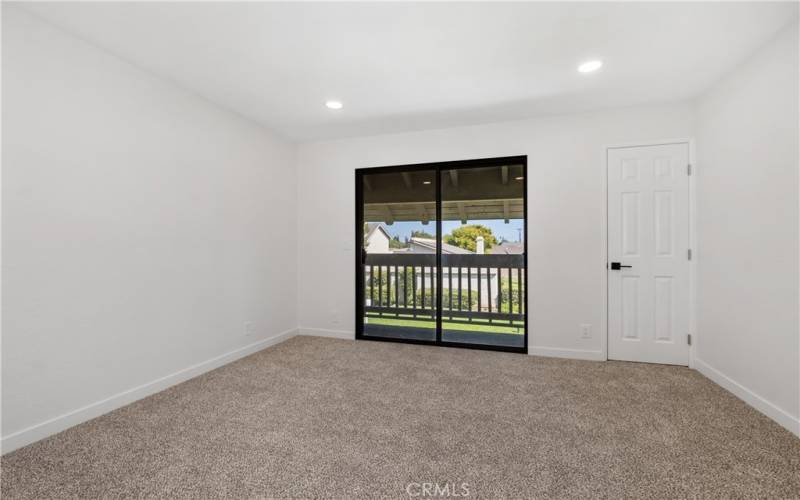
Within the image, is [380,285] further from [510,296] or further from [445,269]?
[510,296]

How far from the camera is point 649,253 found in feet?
10.4

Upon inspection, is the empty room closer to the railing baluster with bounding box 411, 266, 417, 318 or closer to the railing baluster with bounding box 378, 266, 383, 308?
the railing baluster with bounding box 411, 266, 417, 318

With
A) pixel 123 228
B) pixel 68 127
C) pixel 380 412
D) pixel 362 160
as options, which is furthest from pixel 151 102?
pixel 380 412

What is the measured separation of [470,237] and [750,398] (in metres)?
2.48

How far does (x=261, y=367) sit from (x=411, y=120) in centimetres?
274

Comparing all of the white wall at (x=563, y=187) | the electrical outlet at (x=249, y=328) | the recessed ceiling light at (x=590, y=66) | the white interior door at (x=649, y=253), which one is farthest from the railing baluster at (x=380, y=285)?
the recessed ceiling light at (x=590, y=66)

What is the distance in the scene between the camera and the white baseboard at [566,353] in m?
3.27

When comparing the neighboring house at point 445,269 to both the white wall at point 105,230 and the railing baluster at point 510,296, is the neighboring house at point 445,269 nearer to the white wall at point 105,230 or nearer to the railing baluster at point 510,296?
the railing baluster at point 510,296

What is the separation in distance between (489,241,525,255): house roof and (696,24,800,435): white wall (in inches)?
57.7

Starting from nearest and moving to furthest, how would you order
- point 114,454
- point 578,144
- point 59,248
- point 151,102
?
point 114,454
point 59,248
point 151,102
point 578,144

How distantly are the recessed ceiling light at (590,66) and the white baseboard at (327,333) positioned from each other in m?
3.31

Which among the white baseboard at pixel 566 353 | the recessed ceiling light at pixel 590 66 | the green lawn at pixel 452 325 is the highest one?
the recessed ceiling light at pixel 590 66

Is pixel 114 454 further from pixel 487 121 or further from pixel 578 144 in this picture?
pixel 578 144

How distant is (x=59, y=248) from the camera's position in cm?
200
